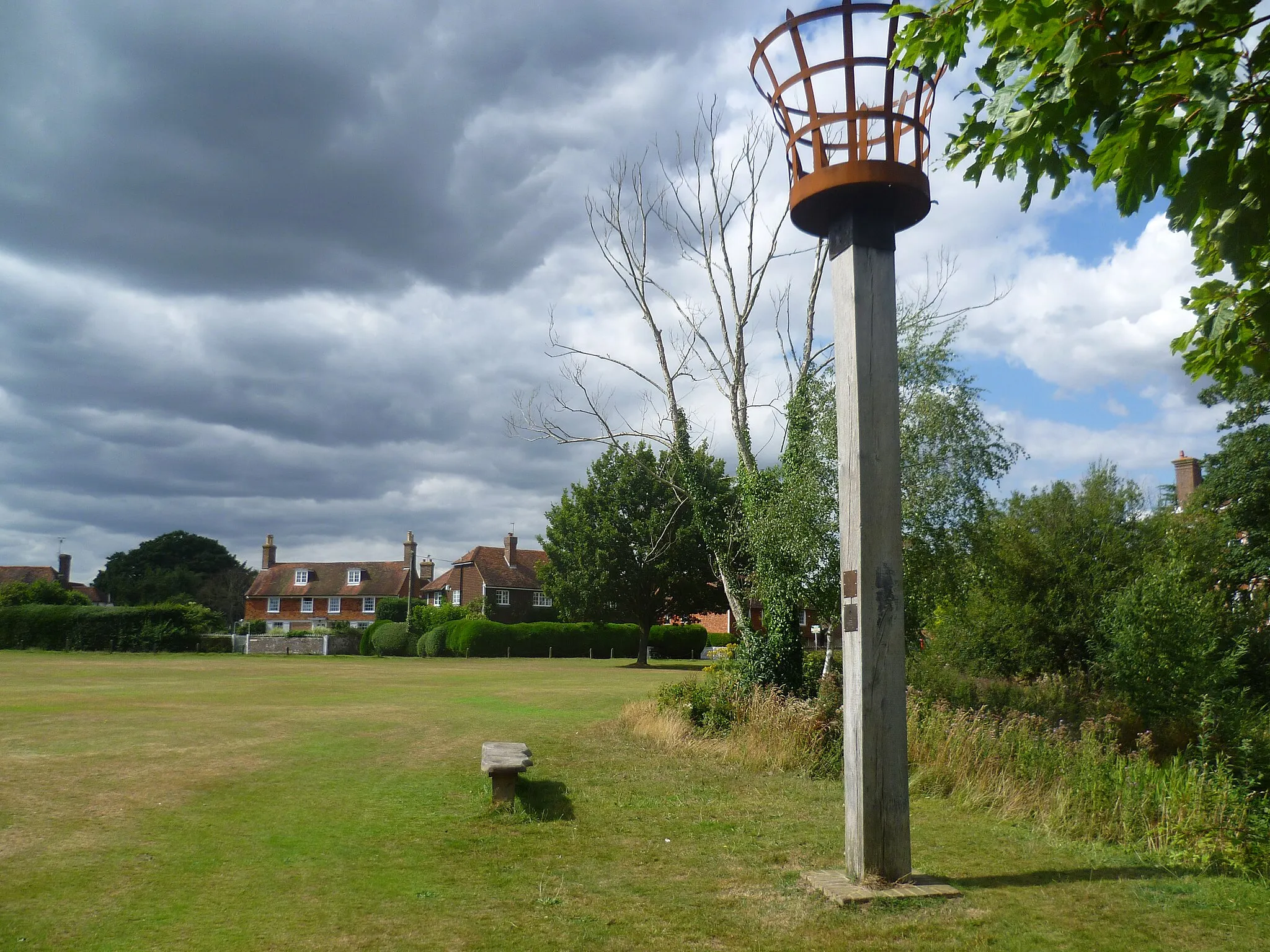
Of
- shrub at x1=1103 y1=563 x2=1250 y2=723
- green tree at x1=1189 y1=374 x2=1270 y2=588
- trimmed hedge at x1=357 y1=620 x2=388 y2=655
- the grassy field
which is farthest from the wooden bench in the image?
trimmed hedge at x1=357 y1=620 x2=388 y2=655

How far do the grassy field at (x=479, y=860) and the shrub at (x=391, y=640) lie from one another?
38600 mm

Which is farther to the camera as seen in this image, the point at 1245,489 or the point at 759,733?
the point at 1245,489

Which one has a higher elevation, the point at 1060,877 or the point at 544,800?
the point at 1060,877

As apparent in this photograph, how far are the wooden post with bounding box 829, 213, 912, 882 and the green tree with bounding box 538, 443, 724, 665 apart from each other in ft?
116

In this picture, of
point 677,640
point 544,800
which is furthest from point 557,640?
point 544,800

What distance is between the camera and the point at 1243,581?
2595 cm

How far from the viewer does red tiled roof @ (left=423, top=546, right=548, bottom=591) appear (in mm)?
67562

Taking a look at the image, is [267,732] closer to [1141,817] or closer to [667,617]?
[1141,817]

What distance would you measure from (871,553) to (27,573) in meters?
96.1

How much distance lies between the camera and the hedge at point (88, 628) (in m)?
48.2

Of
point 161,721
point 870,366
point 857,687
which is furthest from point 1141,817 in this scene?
point 161,721

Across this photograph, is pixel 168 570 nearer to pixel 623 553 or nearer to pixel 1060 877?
pixel 623 553

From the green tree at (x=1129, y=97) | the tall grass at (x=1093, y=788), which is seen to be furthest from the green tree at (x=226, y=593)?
the green tree at (x=1129, y=97)

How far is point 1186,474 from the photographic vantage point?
4066 centimetres
